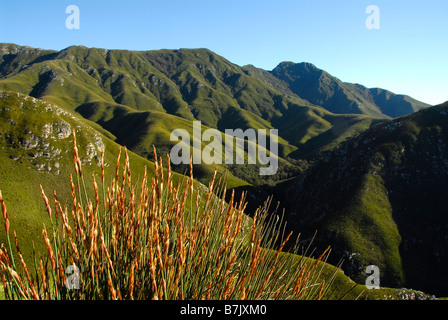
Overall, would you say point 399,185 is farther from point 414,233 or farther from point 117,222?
point 117,222

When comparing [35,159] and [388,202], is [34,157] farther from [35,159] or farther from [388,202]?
[388,202]

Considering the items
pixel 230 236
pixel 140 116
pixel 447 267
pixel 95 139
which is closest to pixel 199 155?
pixel 95 139

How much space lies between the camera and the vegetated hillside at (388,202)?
65438 mm

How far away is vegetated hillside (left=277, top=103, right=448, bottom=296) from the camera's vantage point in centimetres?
6544

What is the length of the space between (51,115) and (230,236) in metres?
81.3

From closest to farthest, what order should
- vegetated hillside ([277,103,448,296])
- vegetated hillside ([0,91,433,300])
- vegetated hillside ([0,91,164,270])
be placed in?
vegetated hillside ([0,91,433,300]) < vegetated hillside ([0,91,164,270]) < vegetated hillside ([277,103,448,296])

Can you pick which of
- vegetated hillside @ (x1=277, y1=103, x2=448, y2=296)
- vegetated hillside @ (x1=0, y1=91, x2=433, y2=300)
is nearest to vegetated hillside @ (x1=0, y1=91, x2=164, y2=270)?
vegetated hillside @ (x1=0, y1=91, x2=433, y2=300)

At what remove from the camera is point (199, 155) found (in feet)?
452

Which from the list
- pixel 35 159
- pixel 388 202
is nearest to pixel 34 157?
pixel 35 159

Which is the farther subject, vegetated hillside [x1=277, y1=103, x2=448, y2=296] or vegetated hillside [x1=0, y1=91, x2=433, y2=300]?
vegetated hillside [x1=277, y1=103, x2=448, y2=296]

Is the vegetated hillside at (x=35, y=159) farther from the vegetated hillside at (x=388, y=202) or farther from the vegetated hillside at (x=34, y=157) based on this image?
the vegetated hillside at (x=388, y=202)

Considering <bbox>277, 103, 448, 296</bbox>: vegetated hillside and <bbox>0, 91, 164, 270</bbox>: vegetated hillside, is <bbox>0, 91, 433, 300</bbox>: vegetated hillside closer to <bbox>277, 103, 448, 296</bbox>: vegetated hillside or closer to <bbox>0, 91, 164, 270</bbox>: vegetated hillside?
<bbox>0, 91, 164, 270</bbox>: vegetated hillside

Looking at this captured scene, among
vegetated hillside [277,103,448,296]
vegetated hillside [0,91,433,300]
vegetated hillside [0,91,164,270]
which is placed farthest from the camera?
vegetated hillside [277,103,448,296]

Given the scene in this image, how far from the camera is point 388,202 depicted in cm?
8069
